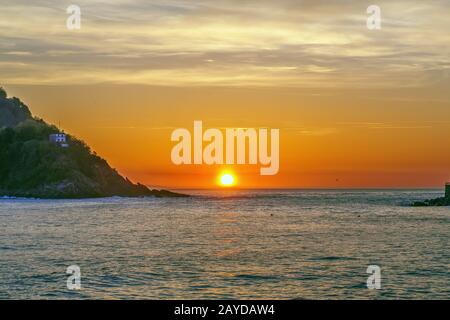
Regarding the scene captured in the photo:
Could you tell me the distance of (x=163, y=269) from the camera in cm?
4803

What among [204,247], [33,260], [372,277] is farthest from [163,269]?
[204,247]

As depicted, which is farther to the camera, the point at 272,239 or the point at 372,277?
the point at 272,239

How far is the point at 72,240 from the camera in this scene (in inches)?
2862

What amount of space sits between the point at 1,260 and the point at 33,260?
2.35m

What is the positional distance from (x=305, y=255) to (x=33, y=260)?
22355mm

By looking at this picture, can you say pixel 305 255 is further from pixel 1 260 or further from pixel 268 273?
pixel 1 260

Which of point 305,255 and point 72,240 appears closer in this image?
point 305,255
